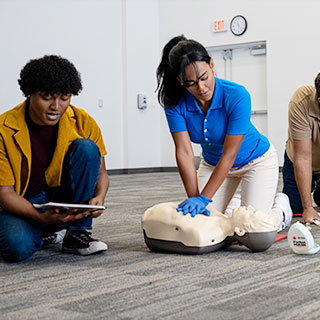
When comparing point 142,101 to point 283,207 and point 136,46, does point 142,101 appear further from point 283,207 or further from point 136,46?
point 283,207

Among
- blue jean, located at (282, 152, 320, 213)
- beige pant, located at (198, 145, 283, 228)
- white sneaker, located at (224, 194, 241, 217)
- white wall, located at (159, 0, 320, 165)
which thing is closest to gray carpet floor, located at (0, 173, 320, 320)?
beige pant, located at (198, 145, 283, 228)

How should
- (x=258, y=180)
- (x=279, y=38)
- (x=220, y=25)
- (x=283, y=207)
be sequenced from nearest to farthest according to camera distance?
(x=258, y=180) → (x=283, y=207) → (x=279, y=38) → (x=220, y=25)

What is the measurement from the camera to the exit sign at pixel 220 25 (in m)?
7.43

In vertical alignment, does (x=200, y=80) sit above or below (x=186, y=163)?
above

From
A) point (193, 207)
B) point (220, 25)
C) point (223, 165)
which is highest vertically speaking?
point (220, 25)

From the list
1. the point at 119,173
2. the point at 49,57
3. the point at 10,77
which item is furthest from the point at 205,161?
the point at 119,173

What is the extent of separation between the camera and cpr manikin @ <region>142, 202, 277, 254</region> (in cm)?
175

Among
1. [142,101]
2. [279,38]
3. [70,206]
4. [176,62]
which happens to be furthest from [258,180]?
[142,101]

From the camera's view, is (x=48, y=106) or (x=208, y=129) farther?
(x=208, y=129)

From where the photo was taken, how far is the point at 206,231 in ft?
5.79

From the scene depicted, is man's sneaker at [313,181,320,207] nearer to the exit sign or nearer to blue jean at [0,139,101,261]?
blue jean at [0,139,101,261]

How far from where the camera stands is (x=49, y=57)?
1.70 metres

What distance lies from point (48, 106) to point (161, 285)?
2.10 ft

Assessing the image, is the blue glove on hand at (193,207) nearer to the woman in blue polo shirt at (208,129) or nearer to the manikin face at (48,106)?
the woman in blue polo shirt at (208,129)
